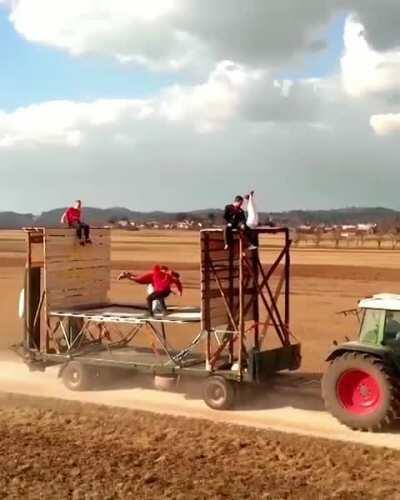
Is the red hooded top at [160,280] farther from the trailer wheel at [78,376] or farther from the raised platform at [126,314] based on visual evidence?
the trailer wheel at [78,376]

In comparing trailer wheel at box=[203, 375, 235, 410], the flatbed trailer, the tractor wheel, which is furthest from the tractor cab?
trailer wheel at box=[203, 375, 235, 410]

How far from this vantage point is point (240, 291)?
39.3ft

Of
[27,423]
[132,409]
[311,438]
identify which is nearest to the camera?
[311,438]

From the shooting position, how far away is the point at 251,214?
12.3m

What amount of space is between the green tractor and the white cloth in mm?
2287

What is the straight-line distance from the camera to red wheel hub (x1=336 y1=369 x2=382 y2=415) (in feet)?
34.6

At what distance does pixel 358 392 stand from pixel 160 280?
4306 millimetres

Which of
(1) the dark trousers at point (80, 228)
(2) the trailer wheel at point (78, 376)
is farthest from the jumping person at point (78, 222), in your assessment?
(2) the trailer wheel at point (78, 376)

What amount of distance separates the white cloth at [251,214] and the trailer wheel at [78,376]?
12.6 ft

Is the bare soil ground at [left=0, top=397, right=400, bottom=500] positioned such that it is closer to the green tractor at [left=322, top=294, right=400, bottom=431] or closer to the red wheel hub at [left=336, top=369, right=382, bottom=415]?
the green tractor at [left=322, top=294, right=400, bottom=431]

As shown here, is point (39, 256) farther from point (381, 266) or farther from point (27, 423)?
point (381, 266)

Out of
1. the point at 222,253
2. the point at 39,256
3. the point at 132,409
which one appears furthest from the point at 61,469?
the point at 39,256

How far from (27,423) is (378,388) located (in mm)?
4755

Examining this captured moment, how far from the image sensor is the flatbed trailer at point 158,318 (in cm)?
1219
